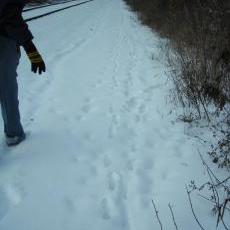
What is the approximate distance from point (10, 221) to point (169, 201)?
1233 mm

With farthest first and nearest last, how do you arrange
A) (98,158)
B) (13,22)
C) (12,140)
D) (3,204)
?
(12,140) < (98,158) < (13,22) < (3,204)

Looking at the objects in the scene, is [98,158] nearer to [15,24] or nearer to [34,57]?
[34,57]

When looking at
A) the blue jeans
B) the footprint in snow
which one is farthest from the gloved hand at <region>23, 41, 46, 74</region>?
the footprint in snow

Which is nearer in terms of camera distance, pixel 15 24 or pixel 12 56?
pixel 15 24

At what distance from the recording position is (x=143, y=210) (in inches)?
119

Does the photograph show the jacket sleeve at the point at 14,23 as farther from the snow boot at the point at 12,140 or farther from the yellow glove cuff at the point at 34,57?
the snow boot at the point at 12,140

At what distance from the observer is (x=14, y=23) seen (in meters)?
3.47

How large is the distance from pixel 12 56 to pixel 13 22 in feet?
1.14

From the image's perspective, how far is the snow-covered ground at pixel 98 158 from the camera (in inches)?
118

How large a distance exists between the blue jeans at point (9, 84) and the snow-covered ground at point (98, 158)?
266 millimetres

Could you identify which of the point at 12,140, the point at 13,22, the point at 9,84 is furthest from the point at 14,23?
the point at 12,140

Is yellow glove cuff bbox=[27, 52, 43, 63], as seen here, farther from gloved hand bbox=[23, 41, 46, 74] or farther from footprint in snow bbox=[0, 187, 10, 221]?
footprint in snow bbox=[0, 187, 10, 221]

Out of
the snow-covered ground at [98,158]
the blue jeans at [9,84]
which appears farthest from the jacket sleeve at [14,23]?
the snow-covered ground at [98,158]

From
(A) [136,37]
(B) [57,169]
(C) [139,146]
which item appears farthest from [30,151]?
(A) [136,37]
